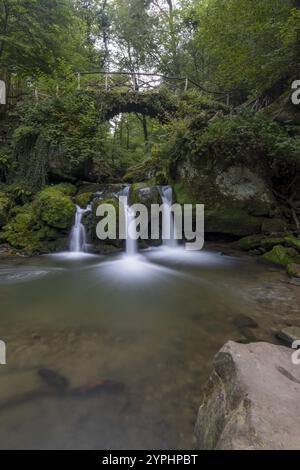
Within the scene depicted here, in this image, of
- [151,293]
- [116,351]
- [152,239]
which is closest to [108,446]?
[116,351]

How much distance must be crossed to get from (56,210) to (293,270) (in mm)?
6384

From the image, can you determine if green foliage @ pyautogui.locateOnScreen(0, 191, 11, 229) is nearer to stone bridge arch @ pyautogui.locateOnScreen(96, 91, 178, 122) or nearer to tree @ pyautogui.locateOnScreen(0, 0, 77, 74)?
tree @ pyautogui.locateOnScreen(0, 0, 77, 74)

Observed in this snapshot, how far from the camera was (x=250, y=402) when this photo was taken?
1.46 m

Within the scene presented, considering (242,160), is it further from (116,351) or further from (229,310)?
(116,351)

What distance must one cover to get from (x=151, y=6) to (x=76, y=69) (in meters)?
8.20

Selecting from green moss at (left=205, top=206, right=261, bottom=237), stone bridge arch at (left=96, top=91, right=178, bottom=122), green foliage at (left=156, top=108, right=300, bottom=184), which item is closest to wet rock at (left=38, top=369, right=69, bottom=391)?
green moss at (left=205, top=206, right=261, bottom=237)

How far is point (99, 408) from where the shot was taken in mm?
1935

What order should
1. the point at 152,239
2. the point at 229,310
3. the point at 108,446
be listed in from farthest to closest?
the point at 152,239 → the point at 229,310 → the point at 108,446

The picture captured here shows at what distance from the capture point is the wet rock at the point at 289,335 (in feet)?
9.36

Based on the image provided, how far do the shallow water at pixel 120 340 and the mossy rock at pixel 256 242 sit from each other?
0.98 meters

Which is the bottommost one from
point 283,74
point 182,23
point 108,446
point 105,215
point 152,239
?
point 108,446

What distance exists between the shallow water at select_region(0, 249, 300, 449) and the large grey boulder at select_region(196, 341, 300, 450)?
255 millimetres

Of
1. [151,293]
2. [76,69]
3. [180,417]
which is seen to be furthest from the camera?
[76,69]

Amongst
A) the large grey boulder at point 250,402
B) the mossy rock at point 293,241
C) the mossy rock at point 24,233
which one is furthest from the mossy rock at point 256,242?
the mossy rock at point 24,233
